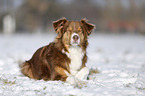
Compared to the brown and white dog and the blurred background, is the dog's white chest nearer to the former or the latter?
the brown and white dog

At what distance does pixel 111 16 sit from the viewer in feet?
154

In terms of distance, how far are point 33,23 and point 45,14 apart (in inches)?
144

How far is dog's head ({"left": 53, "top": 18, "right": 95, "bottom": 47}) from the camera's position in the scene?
473cm

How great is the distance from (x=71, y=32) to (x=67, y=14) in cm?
4742

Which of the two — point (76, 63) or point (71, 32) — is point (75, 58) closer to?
point (76, 63)

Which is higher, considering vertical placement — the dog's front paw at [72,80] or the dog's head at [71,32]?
the dog's head at [71,32]

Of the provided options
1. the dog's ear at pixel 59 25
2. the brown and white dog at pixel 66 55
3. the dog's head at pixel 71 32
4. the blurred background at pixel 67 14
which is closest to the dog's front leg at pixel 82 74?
the brown and white dog at pixel 66 55

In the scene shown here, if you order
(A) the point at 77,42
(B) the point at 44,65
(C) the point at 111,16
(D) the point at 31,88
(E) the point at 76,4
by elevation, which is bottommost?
(D) the point at 31,88

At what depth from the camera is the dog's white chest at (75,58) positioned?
194 inches

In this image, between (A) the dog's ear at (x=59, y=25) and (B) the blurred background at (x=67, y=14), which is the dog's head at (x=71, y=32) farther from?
(B) the blurred background at (x=67, y=14)

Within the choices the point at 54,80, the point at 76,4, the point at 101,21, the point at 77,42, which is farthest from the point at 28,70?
the point at 76,4

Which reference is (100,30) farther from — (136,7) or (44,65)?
(44,65)

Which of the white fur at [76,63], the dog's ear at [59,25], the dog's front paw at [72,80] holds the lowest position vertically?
the dog's front paw at [72,80]

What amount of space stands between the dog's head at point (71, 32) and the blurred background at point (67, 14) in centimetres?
3801
